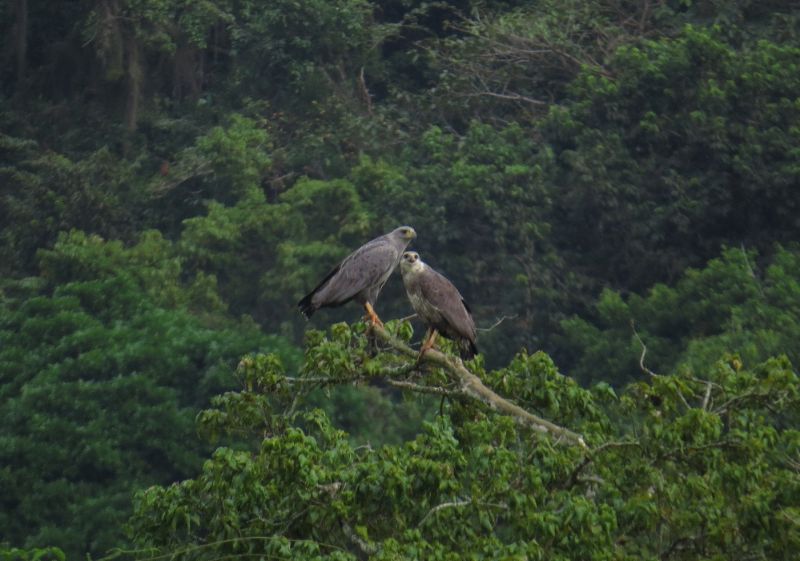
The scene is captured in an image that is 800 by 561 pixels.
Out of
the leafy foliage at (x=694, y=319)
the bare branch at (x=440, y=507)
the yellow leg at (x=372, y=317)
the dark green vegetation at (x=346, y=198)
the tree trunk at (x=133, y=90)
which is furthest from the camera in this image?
the tree trunk at (x=133, y=90)

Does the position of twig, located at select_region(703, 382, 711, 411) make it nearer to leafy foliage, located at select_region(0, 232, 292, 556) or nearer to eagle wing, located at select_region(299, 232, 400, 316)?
eagle wing, located at select_region(299, 232, 400, 316)

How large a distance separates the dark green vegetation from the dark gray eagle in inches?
64.8

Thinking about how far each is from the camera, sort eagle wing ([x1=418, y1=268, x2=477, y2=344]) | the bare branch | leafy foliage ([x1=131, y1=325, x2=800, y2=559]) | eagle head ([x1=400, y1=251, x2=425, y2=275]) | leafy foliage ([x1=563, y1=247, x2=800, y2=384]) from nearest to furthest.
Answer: leafy foliage ([x1=131, y1=325, x2=800, y2=559]) → the bare branch → eagle wing ([x1=418, y1=268, x2=477, y2=344]) → eagle head ([x1=400, y1=251, x2=425, y2=275]) → leafy foliage ([x1=563, y1=247, x2=800, y2=384])

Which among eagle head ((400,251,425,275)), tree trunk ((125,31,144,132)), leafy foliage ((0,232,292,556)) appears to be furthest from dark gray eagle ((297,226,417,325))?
tree trunk ((125,31,144,132))

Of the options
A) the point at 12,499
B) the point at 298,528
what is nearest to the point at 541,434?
the point at 298,528

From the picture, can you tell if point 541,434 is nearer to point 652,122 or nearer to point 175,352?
point 175,352

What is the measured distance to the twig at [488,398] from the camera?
797cm

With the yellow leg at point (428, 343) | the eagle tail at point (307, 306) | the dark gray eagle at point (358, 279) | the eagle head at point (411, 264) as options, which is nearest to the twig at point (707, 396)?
the yellow leg at point (428, 343)

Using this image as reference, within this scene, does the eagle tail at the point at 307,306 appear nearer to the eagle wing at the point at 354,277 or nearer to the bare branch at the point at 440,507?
the eagle wing at the point at 354,277

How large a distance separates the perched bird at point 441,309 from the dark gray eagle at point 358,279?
0.48 m

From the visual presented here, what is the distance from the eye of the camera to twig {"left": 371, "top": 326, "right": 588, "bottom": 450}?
26.1ft

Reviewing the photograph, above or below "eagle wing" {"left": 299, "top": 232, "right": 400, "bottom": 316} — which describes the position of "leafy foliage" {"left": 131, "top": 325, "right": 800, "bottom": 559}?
above

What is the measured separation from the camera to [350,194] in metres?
22.1

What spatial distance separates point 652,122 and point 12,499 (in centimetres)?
958
